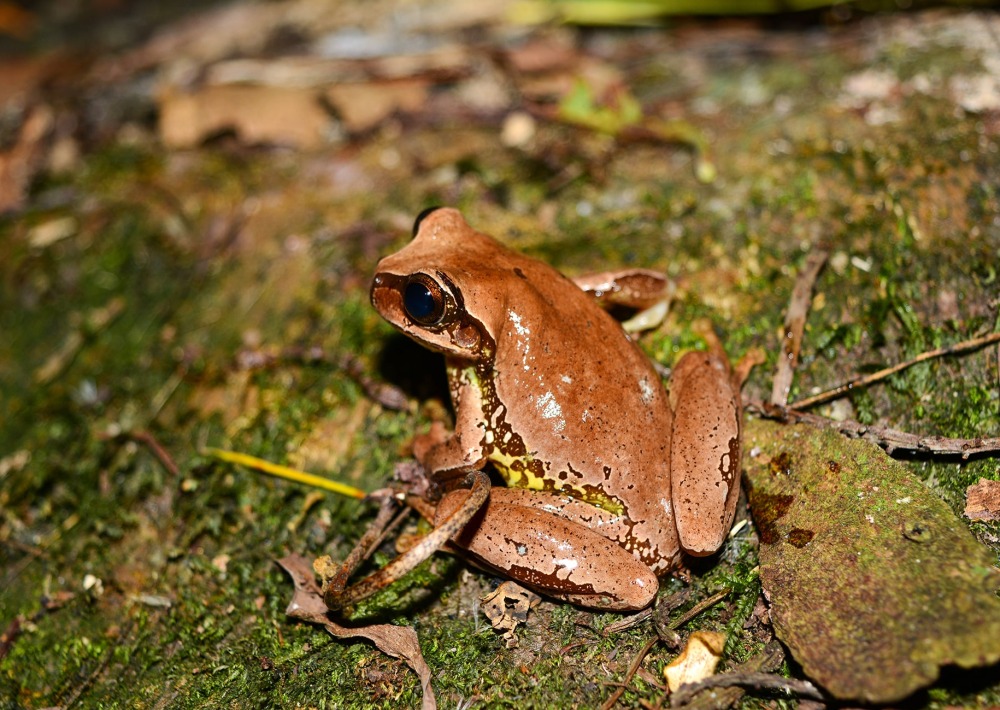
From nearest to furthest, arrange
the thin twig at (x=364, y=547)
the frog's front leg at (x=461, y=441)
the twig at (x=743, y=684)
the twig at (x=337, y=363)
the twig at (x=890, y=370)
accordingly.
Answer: the twig at (x=743, y=684), the thin twig at (x=364, y=547), the frog's front leg at (x=461, y=441), the twig at (x=890, y=370), the twig at (x=337, y=363)

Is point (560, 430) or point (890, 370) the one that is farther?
point (890, 370)

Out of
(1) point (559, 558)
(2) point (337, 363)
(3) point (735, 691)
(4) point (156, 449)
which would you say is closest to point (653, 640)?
(3) point (735, 691)

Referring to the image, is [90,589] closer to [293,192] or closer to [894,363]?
[293,192]

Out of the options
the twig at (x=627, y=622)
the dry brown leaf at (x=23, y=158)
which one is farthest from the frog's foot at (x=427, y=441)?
the dry brown leaf at (x=23, y=158)

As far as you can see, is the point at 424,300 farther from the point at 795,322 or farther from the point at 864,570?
the point at 864,570

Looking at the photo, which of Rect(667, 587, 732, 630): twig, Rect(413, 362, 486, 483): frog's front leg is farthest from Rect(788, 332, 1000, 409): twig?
Rect(413, 362, 486, 483): frog's front leg

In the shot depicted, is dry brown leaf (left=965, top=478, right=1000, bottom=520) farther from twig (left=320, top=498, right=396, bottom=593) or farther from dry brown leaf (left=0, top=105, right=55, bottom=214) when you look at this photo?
dry brown leaf (left=0, top=105, right=55, bottom=214)

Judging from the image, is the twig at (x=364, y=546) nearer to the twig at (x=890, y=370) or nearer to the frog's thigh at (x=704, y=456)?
the frog's thigh at (x=704, y=456)
